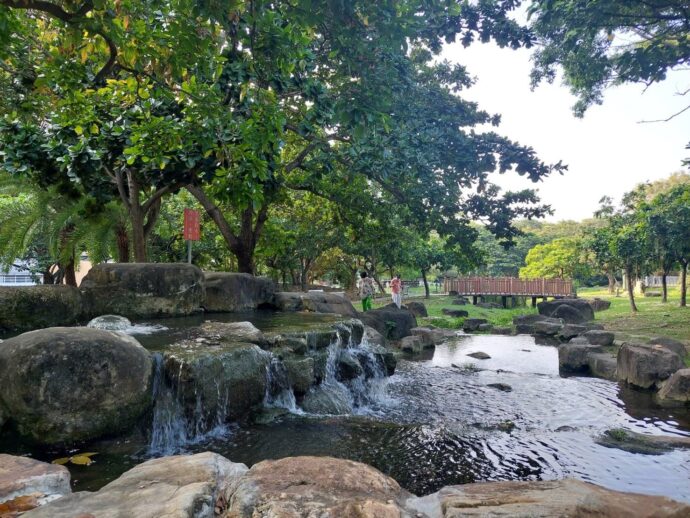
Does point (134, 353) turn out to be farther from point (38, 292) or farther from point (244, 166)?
point (38, 292)

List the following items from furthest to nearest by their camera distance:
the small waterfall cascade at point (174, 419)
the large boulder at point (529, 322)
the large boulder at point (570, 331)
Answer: the large boulder at point (529, 322) → the large boulder at point (570, 331) → the small waterfall cascade at point (174, 419)

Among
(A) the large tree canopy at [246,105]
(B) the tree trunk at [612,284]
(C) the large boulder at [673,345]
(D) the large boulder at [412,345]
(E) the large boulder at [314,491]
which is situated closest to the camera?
(E) the large boulder at [314,491]

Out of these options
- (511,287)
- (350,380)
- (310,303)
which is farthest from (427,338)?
(511,287)

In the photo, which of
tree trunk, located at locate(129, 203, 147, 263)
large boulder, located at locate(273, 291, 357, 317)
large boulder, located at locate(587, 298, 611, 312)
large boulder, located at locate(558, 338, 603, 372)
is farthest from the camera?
large boulder, located at locate(587, 298, 611, 312)

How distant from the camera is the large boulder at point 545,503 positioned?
105 inches

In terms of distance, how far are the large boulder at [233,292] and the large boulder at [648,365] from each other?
28.9 ft

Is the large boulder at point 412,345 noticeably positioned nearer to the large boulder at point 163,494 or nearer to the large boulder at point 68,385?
the large boulder at point 68,385

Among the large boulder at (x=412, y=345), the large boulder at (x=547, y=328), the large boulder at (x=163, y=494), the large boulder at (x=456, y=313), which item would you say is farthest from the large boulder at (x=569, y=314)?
the large boulder at (x=163, y=494)

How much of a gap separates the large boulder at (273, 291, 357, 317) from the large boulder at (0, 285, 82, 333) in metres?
5.04

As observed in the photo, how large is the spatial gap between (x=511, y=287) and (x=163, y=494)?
3607cm

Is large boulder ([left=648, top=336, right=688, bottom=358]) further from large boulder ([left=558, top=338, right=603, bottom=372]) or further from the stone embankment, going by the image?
the stone embankment

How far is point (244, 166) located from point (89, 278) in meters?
6.06

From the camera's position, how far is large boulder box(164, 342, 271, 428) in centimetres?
598

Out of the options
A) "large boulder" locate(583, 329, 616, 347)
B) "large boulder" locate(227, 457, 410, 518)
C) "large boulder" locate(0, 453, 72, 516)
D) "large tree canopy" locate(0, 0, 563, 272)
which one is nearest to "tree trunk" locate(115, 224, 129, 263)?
"large tree canopy" locate(0, 0, 563, 272)
